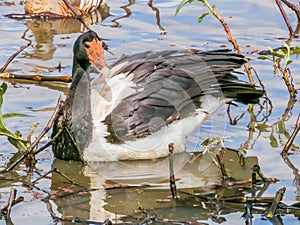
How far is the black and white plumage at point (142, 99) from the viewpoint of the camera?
782cm

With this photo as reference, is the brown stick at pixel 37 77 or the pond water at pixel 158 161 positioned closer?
the pond water at pixel 158 161

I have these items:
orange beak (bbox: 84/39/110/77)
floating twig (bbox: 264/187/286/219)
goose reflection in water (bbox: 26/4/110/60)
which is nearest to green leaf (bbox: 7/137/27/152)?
orange beak (bbox: 84/39/110/77)

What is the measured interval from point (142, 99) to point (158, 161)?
1.90ft

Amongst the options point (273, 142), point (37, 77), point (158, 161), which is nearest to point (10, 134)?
point (158, 161)

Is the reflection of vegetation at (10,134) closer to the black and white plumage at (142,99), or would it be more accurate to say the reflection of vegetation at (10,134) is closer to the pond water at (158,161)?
the pond water at (158,161)

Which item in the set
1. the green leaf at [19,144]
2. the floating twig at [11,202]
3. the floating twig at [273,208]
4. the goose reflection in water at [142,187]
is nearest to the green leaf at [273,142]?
the goose reflection in water at [142,187]

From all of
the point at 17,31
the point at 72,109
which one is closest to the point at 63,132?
the point at 72,109

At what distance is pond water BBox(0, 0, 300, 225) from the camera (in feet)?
22.0

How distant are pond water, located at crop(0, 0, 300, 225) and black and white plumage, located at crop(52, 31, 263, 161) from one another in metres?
0.19

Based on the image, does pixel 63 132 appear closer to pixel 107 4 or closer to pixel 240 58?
pixel 240 58

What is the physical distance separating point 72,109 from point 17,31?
3.73 meters

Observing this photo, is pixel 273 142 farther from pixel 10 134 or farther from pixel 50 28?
pixel 50 28

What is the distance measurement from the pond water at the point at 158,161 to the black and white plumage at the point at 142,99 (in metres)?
0.19

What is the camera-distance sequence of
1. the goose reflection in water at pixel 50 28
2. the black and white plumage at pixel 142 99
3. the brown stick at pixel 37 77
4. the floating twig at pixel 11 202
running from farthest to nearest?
the goose reflection in water at pixel 50 28
the brown stick at pixel 37 77
the black and white plumage at pixel 142 99
the floating twig at pixel 11 202
